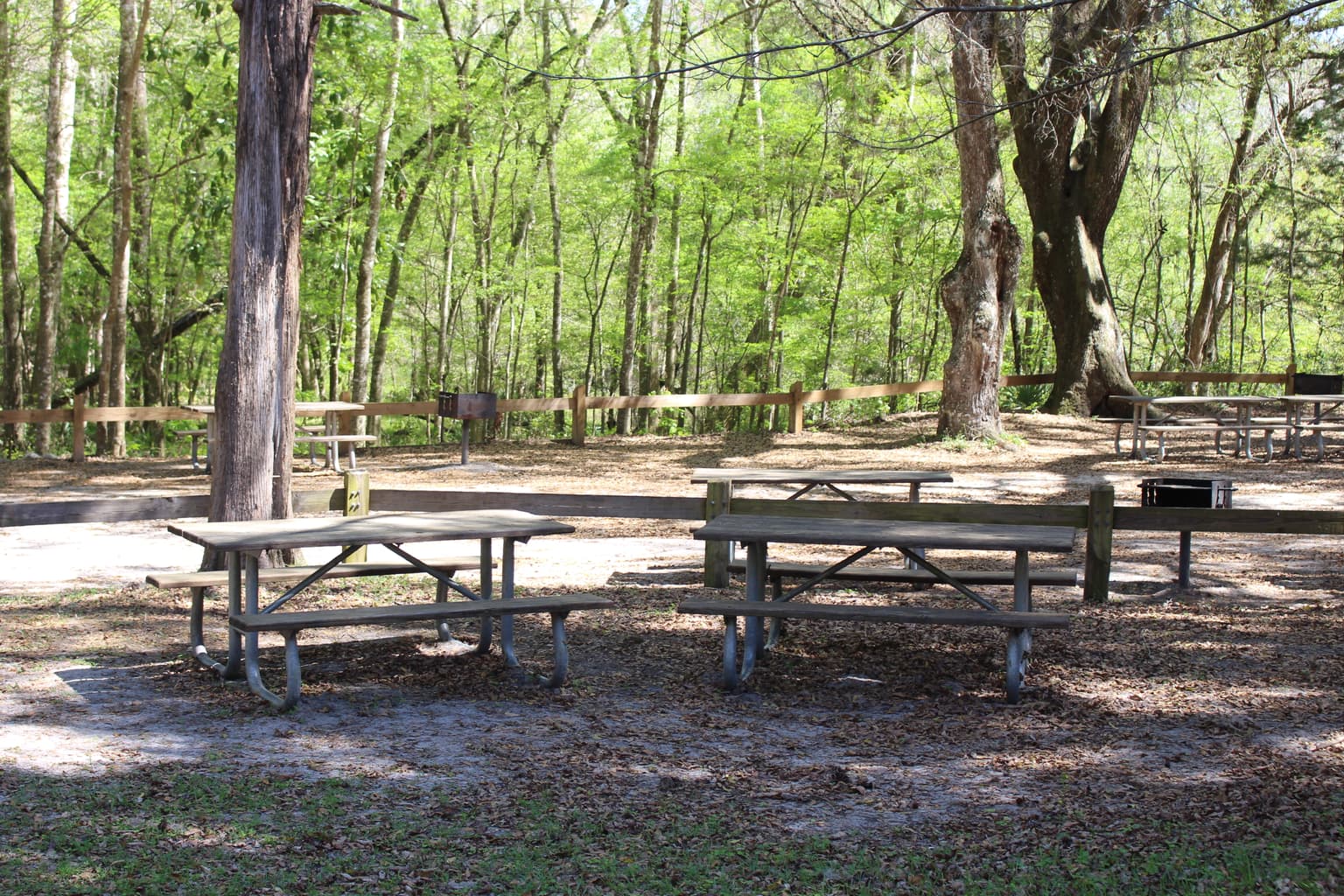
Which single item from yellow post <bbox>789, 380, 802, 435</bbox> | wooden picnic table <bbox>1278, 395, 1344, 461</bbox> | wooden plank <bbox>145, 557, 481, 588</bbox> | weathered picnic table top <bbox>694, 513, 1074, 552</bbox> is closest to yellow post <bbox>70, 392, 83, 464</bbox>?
yellow post <bbox>789, 380, 802, 435</bbox>

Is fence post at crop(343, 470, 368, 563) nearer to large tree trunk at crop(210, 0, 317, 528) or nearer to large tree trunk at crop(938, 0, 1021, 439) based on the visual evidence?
large tree trunk at crop(210, 0, 317, 528)

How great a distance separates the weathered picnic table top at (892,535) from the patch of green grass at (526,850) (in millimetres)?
1599

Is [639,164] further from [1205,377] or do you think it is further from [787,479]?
[787,479]

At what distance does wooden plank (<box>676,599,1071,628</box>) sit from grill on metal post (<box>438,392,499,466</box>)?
9707 millimetres

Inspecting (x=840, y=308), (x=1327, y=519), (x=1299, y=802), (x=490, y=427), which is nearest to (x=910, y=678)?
(x=1299, y=802)

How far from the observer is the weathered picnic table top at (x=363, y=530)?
4.83m

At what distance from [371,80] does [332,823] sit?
15011mm

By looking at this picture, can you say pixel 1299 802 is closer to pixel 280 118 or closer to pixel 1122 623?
pixel 1122 623

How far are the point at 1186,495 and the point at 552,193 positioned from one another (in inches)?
736

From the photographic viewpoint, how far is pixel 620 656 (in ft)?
19.4

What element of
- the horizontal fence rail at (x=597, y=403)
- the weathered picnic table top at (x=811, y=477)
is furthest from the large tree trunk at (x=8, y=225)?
the weathered picnic table top at (x=811, y=477)

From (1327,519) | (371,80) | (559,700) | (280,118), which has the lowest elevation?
(559,700)

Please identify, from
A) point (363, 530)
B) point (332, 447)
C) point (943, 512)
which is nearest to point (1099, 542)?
point (943, 512)

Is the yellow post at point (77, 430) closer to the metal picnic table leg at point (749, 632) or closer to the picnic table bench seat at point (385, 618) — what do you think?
the picnic table bench seat at point (385, 618)
